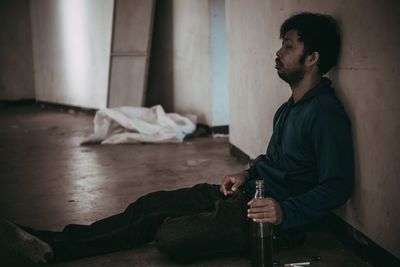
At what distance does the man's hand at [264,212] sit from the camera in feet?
5.72

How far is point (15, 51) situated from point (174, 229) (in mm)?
9954

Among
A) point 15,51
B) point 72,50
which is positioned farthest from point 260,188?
point 15,51

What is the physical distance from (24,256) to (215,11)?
4.24m

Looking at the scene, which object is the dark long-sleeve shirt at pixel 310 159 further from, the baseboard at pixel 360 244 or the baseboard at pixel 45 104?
the baseboard at pixel 45 104

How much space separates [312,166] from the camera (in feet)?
6.55

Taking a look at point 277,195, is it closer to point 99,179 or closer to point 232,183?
point 232,183

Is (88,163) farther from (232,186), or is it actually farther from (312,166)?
(312,166)

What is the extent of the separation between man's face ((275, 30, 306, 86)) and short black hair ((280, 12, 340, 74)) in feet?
0.08

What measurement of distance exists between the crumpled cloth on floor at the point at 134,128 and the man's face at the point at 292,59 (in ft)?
11.5

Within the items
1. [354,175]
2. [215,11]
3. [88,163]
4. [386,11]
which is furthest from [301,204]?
[215,11]

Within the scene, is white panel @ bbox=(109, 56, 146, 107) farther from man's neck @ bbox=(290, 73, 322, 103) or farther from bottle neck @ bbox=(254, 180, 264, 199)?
bottle neck @ bbox=(254, 180, 264, 199)

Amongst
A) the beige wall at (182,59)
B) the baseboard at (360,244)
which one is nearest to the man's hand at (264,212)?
the baseboard at (360,244)

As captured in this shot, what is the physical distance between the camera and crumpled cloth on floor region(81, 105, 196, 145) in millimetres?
5473

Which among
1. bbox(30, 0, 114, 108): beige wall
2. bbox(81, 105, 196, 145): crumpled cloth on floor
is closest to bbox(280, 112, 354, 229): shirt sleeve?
bbox(81, 105, 196, 145): crumpled cloth on floor
